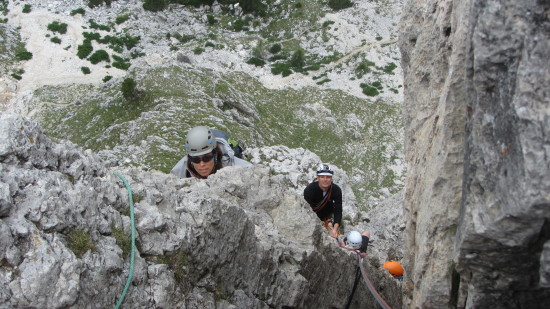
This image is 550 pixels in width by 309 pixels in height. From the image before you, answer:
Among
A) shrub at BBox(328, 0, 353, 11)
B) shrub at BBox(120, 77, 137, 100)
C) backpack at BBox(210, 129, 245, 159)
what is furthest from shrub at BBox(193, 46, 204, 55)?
backpack at BBox(210, 129, 245, 159)

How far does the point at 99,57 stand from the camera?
1646 inches

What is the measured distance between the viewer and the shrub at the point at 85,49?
135 feet

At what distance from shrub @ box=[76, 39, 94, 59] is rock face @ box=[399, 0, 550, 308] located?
40.5m

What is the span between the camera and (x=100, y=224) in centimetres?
621

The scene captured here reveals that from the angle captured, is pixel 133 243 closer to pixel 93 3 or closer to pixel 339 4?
pixel 93 3

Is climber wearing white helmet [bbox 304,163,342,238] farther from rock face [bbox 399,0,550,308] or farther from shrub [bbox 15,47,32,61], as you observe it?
shrub [bbox 15,47,32,61]

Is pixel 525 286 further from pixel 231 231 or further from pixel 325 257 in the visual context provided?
pixel 325 257

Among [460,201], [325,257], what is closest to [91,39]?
[325,257]

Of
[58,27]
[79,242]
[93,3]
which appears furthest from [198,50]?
[79,242]

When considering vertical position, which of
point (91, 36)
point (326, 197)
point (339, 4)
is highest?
point (326, 197)

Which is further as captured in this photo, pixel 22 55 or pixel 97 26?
pixel 97 26

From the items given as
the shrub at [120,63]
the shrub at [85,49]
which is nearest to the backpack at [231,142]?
the shrub at [120,63]

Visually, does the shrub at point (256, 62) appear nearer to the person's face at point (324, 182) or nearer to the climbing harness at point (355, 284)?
the person's face at point (324, 182)

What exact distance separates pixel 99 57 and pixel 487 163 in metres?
43.0
